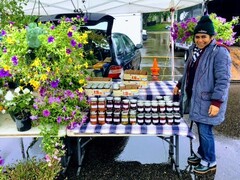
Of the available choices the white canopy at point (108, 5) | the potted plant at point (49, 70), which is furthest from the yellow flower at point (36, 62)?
the white canopy at point (108, 5)

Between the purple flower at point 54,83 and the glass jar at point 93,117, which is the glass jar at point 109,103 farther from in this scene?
the purple flower at point 54,83

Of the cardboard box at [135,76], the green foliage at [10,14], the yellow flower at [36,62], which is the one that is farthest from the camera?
the green foliage at [10,14]

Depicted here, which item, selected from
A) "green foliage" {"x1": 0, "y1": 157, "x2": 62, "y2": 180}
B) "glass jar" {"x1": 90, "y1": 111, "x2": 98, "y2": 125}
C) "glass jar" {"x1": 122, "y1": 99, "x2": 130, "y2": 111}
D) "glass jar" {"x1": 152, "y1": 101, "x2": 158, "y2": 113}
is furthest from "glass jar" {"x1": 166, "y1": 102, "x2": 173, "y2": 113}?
"green foliage" {"x1": 0, "y1": 157, "x2": 62, "y2": 180}

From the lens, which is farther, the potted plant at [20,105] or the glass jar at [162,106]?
the glass jar at [162,106]

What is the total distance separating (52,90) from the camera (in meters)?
3.11

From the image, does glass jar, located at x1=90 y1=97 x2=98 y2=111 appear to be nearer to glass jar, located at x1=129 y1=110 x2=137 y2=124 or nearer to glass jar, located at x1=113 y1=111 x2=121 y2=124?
glass jar, located at x1=113 y1=111 x2=121 y2=124

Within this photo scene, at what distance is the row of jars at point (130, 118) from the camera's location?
3182 millimetres

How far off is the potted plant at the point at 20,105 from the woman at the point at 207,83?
1.85 meters

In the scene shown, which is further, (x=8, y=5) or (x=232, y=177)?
(x=8, y=5)

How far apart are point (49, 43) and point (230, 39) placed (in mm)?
2839

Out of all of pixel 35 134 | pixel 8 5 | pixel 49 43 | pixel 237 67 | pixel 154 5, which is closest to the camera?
pixel 49 43

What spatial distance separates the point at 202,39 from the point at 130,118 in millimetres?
1191

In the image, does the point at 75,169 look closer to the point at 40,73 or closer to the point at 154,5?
the point at 40,73

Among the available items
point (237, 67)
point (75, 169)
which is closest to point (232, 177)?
point (75, 169)
